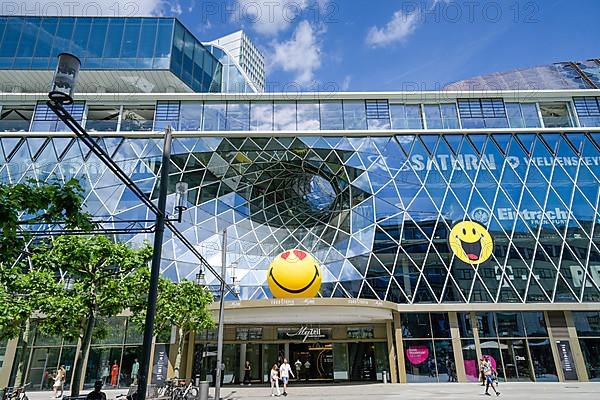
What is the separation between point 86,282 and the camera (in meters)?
15.9

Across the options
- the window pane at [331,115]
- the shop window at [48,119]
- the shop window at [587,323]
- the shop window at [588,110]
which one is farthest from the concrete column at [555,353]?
the shop window at [48,119]

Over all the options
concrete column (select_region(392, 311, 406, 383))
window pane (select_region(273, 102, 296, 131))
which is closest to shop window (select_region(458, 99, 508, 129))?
window pane (select_region(273, 102, 296, 131))

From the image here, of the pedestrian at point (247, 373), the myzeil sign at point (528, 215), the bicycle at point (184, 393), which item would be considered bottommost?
the bicycle at point (184, 393)

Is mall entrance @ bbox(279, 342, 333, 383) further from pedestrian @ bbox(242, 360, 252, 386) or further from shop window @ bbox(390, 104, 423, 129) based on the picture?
shop window @ bbox(390, 104, 423, 129)

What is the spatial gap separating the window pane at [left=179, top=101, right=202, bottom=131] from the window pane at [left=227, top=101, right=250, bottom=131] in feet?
7.93

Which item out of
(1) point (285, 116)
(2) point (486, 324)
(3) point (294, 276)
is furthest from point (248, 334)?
(1) point (285, 116)

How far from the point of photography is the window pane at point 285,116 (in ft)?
107

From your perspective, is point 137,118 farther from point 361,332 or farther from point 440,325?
point 440,325

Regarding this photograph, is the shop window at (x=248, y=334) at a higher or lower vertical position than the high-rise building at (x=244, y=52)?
lower

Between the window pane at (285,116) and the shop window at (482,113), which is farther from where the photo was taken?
the window pane at (285,116)

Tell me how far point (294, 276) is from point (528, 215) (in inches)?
737

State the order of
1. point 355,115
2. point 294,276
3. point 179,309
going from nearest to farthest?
point 179,309, point 294,276, point 355,115

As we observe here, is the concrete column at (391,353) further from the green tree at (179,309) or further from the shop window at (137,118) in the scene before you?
the shop window at (137,118)

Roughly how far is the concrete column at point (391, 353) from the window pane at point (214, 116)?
19.4m
